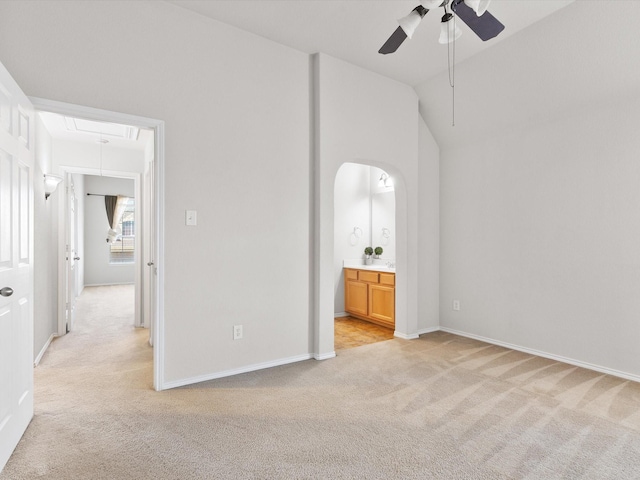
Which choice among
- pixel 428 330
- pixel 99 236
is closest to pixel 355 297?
pixel 428 330

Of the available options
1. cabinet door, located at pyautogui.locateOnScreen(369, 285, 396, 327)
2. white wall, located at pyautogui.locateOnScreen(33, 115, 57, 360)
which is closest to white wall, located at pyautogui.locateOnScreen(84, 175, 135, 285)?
white wall, located at pyautogui.locateOnScreen(33, 115, 57, 360)

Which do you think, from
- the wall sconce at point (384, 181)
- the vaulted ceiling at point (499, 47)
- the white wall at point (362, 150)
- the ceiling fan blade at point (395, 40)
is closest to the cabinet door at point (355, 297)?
the white wall at point (362, 150)

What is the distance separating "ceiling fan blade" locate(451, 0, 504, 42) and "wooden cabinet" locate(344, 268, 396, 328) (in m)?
2.96

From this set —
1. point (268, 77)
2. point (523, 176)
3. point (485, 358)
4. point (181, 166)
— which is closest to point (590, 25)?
point (523, 176)

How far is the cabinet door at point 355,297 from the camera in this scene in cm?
512

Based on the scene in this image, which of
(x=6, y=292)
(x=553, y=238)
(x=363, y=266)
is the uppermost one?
(x=553, y=238)

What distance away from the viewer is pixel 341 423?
2.30 meters

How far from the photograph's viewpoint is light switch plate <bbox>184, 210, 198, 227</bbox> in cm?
291

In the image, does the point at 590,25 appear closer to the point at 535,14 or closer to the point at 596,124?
the point at 535,14

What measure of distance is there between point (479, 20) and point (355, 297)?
3.84 m

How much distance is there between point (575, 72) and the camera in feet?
10.4

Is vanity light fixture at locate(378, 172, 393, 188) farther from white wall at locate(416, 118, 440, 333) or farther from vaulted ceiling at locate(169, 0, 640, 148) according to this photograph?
vaulted ceiling at locate(169, 0, 640, 148)

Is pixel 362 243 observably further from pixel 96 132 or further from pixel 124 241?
pixel 124 241

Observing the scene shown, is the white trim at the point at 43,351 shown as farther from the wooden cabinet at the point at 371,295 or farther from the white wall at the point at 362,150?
the wooden cabinet at the point at 371,295
